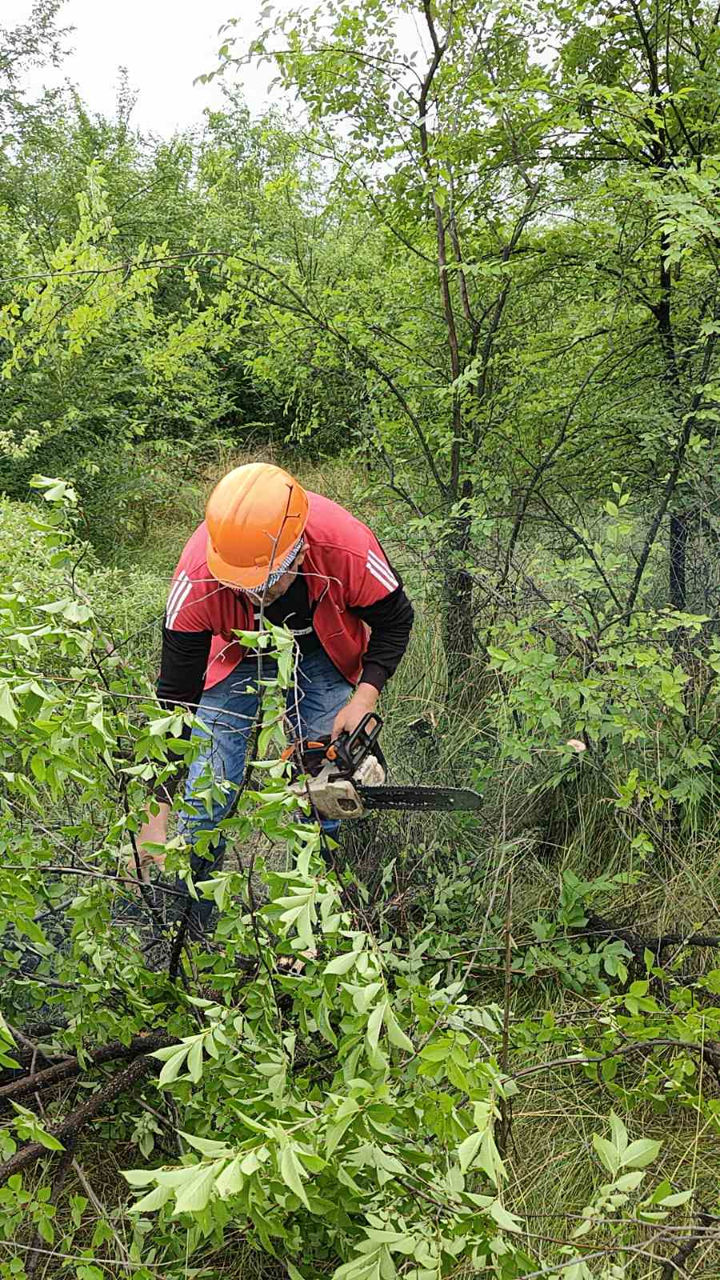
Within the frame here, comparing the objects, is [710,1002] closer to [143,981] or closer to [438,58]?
[143,981]

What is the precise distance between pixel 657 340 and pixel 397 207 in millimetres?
1240

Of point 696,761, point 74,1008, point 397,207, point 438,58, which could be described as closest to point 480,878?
point 696,761

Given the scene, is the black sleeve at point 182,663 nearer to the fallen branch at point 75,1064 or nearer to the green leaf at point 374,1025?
the fallen branch at point 75,1064

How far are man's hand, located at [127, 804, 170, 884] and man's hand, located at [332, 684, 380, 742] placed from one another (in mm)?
700

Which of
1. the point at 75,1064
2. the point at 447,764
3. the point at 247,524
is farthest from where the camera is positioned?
the point at 447,764

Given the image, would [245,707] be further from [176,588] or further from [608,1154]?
[608,1154]

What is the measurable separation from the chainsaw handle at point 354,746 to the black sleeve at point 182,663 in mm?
493

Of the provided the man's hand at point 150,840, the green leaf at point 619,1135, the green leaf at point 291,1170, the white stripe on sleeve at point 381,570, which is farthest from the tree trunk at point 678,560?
the green leaf at point 291,1170

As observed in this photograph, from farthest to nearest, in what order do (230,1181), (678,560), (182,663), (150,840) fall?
(678,560) → (182,663) → (150,840) → (230,1181)

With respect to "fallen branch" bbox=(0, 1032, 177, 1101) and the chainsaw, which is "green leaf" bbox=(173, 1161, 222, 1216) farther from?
the chainsaw

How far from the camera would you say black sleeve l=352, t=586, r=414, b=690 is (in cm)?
307

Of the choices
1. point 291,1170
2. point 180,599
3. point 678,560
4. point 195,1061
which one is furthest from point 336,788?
point 678,560

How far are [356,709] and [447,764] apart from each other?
680 millimetres

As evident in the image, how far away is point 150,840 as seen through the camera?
2.58 meters
